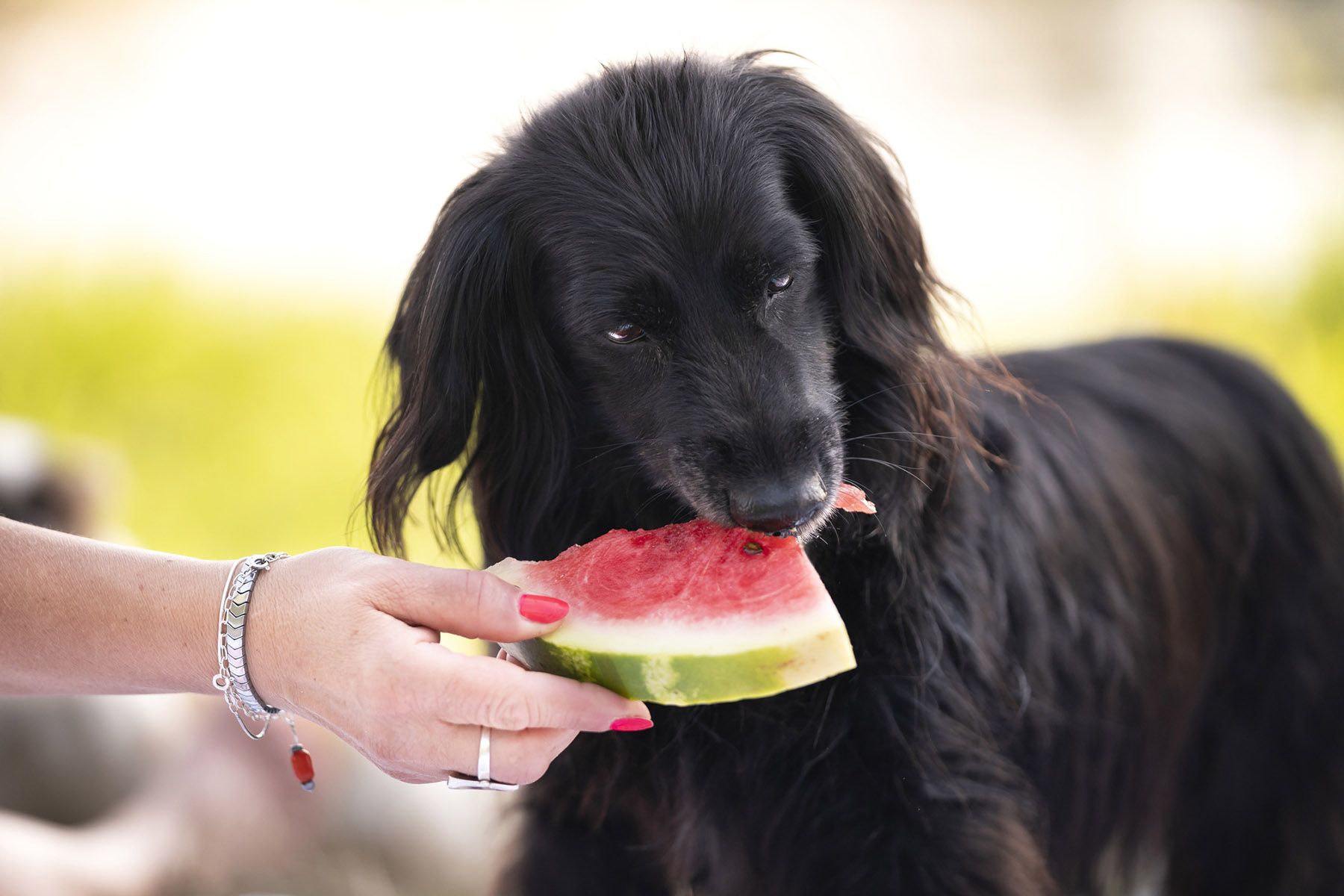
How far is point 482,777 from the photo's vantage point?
177 cm

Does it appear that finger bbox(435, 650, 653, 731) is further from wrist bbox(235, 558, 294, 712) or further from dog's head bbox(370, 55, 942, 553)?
dog's head bbox(370, 55, 942, 553)

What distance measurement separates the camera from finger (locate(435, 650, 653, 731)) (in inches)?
66.6

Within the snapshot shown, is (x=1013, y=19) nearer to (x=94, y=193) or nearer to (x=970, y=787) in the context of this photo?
(x=94, y=193)

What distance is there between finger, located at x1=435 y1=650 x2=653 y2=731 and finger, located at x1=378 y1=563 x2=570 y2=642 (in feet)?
0.19

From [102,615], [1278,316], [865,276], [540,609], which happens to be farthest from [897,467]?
[1278,316]

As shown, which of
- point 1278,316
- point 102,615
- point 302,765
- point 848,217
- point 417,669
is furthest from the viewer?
point 1278,316

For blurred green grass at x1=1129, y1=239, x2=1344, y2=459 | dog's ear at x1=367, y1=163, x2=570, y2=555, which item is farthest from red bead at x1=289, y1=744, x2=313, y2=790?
blurred green grass at x1=1129, y1=239, x2=1344, y2=459

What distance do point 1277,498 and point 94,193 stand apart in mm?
6966

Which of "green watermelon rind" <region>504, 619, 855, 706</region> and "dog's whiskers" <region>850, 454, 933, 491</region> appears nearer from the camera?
"green watermelon rind" <region>504, 619, 855, 706</region>

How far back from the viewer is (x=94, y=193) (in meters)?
7.16

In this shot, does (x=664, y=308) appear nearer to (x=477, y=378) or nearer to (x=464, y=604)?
(x=477, y=378)

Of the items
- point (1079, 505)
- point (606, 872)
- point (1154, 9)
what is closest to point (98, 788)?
point (606, 872)

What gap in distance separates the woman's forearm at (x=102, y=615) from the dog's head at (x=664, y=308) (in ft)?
1.32

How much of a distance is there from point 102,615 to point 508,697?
79 cm
